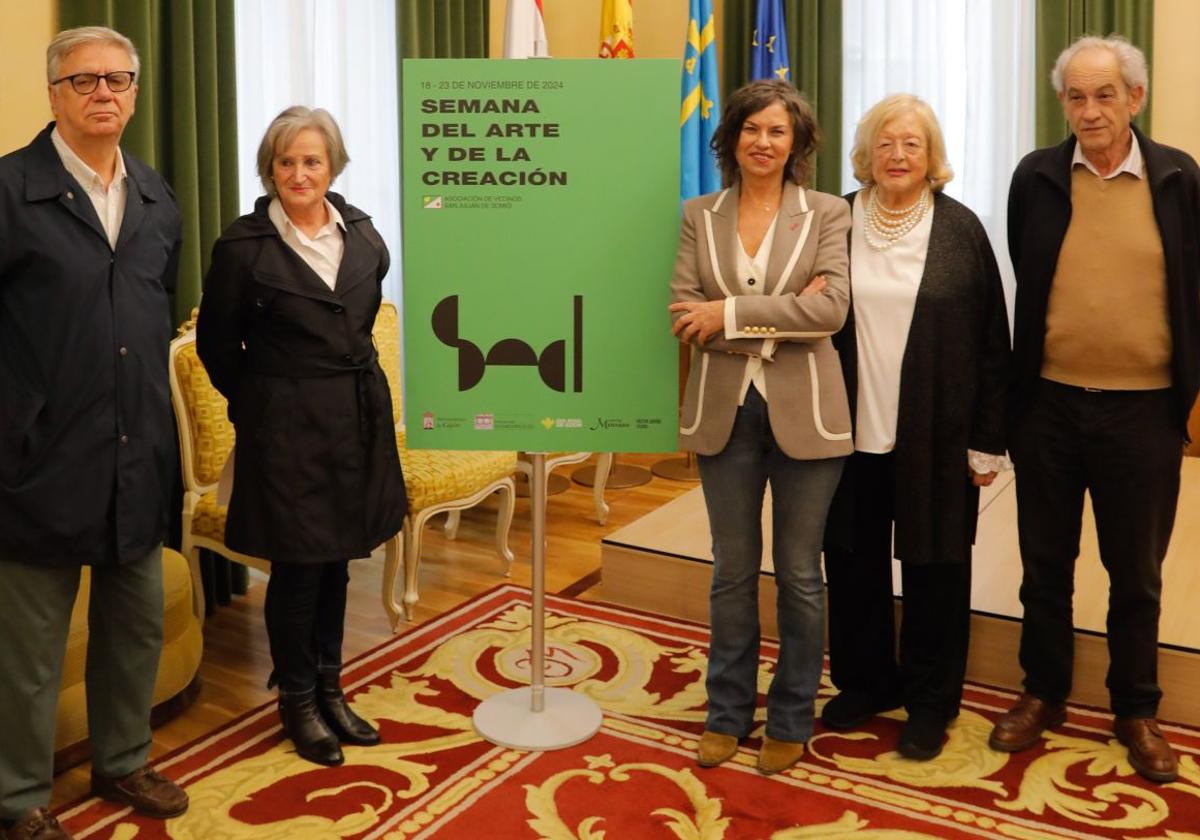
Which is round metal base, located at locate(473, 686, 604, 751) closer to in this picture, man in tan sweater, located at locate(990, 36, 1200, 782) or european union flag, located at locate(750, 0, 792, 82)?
man in tan sweater, located at locate(990, 36, 1200, 782)

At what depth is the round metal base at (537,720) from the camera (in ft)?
8.70

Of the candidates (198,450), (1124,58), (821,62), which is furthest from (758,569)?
(821,62)

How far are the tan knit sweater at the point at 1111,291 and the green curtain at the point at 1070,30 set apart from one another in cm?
303

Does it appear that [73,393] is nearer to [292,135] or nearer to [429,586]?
[292,135]

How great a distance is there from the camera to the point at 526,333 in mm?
2469

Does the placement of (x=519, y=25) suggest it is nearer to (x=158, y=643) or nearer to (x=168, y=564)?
(x=168, y=564)

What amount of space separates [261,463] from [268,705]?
0.81 m

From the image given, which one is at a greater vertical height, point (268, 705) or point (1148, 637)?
point (1148, 637)

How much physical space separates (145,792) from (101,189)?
4.02ft

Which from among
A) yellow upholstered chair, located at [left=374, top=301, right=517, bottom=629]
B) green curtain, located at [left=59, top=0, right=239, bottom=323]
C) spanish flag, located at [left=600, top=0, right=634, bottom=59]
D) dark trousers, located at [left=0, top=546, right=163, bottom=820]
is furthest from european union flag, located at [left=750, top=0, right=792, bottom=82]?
dark trousers, located at [left=0, top=546, right=163, bottom=820]

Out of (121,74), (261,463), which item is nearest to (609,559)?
(261,463)

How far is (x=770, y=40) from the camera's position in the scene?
5809 millimetres

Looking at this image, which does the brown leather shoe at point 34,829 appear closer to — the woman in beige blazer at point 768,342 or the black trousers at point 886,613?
the woman in beige blazer at point 768,342

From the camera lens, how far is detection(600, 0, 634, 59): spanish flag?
5379 millimetres
